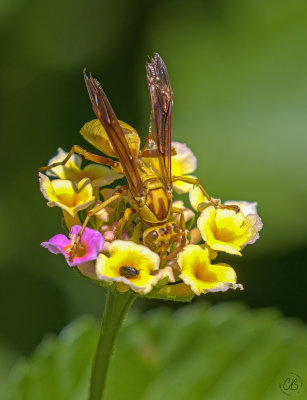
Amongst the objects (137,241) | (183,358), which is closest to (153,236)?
(137,241)

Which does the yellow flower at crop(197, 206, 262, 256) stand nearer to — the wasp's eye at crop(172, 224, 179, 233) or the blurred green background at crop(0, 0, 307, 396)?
the wasp's eye at crop(172, 224, 179, 233)

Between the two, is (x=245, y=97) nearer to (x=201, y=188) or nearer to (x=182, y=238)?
(x=201, y=188)

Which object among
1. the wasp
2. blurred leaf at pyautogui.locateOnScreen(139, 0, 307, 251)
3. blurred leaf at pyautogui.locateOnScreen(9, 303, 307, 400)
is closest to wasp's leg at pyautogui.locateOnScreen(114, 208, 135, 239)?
the wasp

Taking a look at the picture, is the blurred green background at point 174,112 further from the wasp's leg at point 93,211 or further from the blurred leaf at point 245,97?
the wasp's leg at point 93,211

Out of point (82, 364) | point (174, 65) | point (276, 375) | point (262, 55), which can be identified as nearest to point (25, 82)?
point (174, 65)

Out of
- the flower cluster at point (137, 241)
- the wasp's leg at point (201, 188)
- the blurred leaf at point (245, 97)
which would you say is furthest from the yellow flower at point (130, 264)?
the blurred leaf at point (245, 97)

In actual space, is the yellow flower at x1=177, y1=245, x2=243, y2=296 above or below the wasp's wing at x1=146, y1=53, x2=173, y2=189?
below
